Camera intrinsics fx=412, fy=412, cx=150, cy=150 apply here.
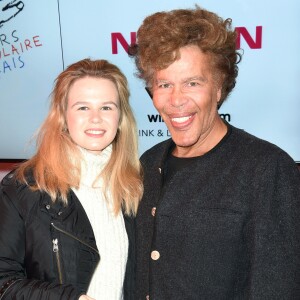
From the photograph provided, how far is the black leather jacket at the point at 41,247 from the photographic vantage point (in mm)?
1407

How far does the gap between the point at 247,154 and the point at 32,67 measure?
2.34 meters

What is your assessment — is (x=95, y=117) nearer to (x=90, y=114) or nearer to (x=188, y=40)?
(x=90, y=114)

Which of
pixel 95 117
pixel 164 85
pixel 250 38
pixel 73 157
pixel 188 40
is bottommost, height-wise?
pixel 73 157

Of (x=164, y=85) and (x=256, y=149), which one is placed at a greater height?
(x=164, y=85)

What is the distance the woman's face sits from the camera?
1652 millimetres

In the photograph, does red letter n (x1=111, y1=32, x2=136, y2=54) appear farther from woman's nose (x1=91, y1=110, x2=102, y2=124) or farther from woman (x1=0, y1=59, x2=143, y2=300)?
woman's nose (x1=91, y1=110, x2=102, y2=124)

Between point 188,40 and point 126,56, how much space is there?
1.73 metres

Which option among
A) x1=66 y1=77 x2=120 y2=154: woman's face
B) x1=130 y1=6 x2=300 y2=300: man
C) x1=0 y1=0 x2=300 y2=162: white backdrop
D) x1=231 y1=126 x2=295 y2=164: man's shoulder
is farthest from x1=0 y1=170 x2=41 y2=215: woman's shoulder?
x1=0 y1=0 x2=300 y2=162: white backdrop

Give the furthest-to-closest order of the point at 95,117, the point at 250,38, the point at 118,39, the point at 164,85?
1. the point at 118,39
2. the point at 250,38
3. the point at 95,117
4. the point at 164,85

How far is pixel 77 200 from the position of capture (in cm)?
152

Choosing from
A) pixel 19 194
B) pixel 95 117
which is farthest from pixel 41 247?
pixel 95 117

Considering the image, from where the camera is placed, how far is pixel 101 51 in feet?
10.2

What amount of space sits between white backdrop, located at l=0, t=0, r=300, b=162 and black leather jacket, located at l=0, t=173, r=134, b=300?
163 cm

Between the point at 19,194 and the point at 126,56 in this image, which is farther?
the point at 126,56
